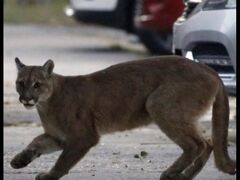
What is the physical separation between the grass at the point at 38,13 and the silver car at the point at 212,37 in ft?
59.4

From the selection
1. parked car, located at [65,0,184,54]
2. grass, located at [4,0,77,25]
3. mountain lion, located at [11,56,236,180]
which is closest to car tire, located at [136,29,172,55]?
parked car, located at [65,0,184,54]

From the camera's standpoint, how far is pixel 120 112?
7.54 meters

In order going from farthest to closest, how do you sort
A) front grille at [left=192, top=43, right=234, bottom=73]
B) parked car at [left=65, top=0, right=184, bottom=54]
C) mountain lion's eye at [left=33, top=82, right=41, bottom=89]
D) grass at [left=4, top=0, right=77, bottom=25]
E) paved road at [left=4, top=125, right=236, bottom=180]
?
grass at [left=4, top=0, right=77, bottom=25]
parked car at [left=65, top=0, right=184, bottom=54]
front grille at [left=192, top=43, right=234, bottom=73]
paved road at [left=4, top=125, right=236, bottom=180]
mountain lion's eye at [left=33, top=82, right=41, bottom=89]

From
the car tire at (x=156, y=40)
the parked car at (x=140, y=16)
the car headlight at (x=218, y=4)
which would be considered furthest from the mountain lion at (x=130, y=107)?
the car tire at (x=156, y=40)

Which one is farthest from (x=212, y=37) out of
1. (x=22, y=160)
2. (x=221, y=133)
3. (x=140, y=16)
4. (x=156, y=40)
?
→ (x=156, y=40)

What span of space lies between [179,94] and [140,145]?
90.8 inches

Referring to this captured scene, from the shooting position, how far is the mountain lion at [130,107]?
24.0ft

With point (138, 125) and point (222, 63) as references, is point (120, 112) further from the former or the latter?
point (222, 63)

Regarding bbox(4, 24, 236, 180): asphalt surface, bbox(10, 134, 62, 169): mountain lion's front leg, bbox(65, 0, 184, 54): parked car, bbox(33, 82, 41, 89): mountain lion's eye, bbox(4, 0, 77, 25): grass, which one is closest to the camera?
bbox(33, 82, 41, 89): mountain lion's eye

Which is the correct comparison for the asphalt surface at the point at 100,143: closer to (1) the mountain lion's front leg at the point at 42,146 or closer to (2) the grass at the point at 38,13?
(1) the mountain lion's front leg at the point at 42,146

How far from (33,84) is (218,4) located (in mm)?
3367

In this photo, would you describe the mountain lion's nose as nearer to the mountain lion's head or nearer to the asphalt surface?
the mountain lion's head

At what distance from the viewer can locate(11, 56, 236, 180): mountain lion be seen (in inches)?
289

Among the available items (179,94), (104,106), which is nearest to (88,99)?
(104,106)
